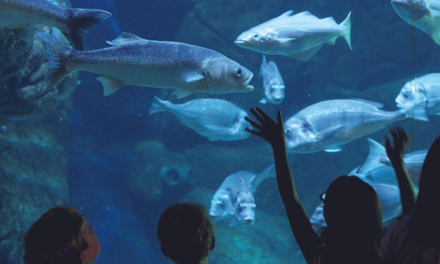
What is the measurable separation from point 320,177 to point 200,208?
842 cm

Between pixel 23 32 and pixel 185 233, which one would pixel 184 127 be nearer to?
pixel 23 32

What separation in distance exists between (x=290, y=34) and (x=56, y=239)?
3.46 meters

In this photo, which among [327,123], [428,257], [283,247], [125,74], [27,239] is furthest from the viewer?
[283,247]

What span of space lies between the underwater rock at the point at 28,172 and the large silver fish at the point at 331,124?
462 cm

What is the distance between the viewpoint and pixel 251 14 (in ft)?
28.4

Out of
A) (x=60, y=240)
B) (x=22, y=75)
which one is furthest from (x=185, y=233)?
(x=22, y=75)

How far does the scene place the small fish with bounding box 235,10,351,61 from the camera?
370 cm

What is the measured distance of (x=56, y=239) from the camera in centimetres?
135

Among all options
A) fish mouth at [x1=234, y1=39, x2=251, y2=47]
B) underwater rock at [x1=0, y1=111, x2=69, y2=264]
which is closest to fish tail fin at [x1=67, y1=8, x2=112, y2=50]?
fish mouth at [x1=234, y1=39, x2=251, y2=47]

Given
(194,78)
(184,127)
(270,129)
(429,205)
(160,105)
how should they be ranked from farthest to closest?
(184,127), (160,105), (194,78), (270,129), (429,205)

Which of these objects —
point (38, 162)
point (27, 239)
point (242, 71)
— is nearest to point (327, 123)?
point (242, 71)

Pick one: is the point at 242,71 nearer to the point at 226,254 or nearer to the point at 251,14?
the point at 226,254

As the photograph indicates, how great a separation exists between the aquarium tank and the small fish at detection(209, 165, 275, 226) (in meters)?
0.06

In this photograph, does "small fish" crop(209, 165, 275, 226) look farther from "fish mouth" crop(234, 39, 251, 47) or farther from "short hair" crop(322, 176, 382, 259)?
"short hair" crop(322, 176, 382, 259)
